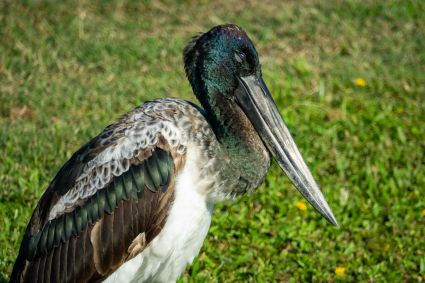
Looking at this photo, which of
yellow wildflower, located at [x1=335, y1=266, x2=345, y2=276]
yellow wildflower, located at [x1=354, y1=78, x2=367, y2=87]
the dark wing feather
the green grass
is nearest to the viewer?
the dark wing feather

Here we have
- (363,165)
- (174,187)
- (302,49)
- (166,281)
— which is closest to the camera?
(174,187)

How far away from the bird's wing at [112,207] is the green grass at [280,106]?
88cm

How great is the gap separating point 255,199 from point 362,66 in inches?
91.0

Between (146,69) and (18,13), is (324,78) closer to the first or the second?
(146,69)

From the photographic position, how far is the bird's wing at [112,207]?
3.90 m

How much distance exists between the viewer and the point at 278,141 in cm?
419

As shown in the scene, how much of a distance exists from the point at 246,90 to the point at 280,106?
2418 millimetres

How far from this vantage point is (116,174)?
3.93 metres

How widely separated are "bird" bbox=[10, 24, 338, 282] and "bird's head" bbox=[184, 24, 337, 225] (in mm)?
11

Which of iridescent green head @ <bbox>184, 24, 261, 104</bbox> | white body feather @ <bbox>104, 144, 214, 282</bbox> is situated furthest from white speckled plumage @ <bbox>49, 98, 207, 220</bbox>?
iridescent green head @ <bbox>184, 24, 261, 104</bbox>

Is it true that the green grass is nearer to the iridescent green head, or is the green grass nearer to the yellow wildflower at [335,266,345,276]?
the yellow wildflower at [335,266,345,276]

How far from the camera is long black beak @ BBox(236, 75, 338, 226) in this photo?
4.18 m

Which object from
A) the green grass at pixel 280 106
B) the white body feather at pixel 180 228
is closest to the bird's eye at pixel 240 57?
the white body feather at pixel 180 228

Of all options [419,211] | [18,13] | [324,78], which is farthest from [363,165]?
[18,13]
